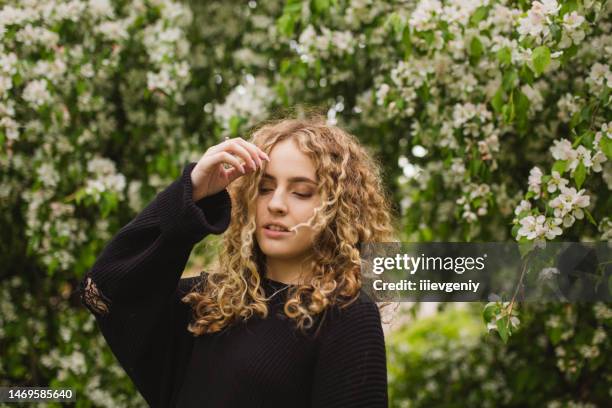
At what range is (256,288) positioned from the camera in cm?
159

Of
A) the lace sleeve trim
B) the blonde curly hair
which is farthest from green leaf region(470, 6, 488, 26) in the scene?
the lace sleeve trim

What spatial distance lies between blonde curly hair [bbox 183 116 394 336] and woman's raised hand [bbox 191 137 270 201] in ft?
0.39

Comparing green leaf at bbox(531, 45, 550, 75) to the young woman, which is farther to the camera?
green leaf at bbox(531, 45, 550, 75)

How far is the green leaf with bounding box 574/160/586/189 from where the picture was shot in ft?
6.22

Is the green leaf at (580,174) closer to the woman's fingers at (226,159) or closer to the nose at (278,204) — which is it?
the nose at (278,204)

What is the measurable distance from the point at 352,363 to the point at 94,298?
24.5 inches

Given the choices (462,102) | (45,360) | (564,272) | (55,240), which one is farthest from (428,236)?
(45,360)

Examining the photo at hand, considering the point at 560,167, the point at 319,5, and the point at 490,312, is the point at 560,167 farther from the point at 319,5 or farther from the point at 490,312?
the point at 319,5

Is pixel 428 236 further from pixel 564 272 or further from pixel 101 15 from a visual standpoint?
pixel 101 15

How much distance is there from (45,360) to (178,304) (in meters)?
2.02

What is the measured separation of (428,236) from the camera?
3.39m

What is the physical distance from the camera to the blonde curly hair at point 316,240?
1.54m

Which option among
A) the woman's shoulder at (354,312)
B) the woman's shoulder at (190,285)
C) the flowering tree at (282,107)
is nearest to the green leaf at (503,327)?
the flowering tree at (282,107)

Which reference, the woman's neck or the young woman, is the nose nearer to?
the young woman
